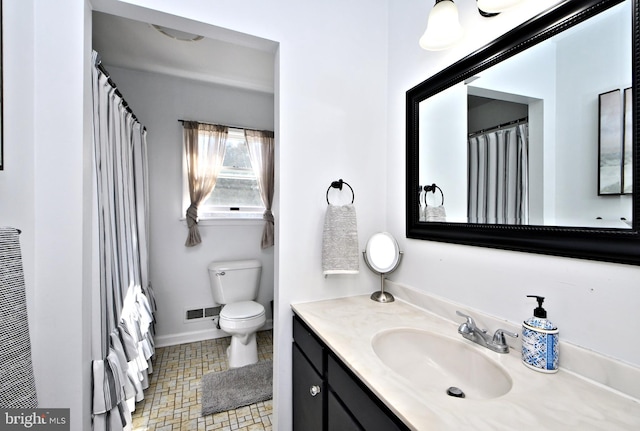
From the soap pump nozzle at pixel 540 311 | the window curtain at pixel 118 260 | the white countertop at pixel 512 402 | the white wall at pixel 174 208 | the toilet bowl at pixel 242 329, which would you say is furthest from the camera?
the white wall at pixel 174 208

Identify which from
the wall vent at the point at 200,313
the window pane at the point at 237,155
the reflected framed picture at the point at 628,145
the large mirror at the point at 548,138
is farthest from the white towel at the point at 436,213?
the wall vent at the point at 200,313

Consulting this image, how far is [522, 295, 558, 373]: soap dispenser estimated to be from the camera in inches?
29.9

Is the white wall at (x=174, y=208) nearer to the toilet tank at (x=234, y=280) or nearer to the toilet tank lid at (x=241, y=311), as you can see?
the toilet tank at (x=234, y=280)

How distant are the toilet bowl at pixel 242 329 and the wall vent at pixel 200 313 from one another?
19.5 inches

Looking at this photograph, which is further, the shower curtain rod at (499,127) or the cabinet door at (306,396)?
the cabinet door at (306,396)

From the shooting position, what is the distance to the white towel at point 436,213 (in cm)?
120

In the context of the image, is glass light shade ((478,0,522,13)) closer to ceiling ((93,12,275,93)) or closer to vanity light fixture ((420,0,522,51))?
vanity light fixture ((420,0,522,51))

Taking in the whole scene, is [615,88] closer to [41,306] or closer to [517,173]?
[517,173]

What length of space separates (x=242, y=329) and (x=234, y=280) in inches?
21.1

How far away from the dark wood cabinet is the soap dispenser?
1.50 feet

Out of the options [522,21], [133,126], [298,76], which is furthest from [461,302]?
[133,126]

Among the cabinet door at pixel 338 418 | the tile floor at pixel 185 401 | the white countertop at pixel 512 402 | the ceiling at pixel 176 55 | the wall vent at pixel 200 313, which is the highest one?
the ceiling at pixel 176 55

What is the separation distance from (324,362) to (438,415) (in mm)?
476

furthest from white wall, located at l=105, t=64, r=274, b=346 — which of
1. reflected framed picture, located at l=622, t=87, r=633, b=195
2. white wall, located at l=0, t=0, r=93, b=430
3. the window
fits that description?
reflected framed picture, located at l=622, t=87, r=633, b=195
